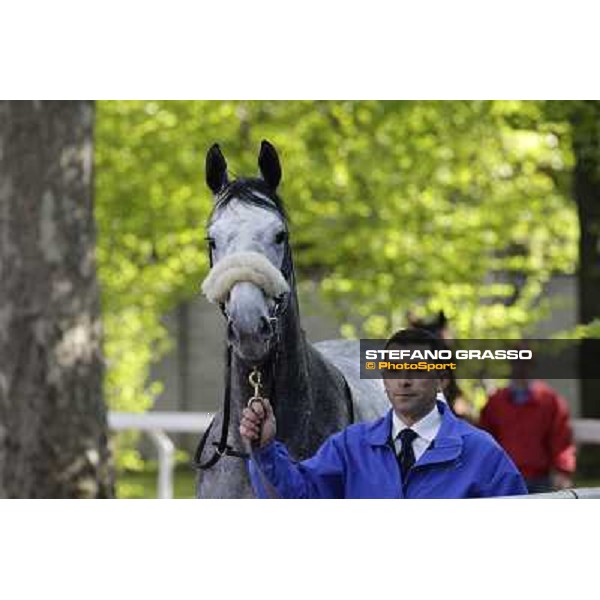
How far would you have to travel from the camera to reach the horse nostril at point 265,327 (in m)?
4.70

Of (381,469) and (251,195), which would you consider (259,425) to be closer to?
(381,469)

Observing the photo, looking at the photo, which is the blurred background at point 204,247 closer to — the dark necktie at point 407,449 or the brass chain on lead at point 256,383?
the brass chain on lead at point 256,383

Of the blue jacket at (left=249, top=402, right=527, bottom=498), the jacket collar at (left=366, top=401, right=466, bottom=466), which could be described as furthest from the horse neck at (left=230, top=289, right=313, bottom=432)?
the jacket collar at (left=366, top=401, right=466, bottom=466)

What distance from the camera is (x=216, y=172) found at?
16.4 ft

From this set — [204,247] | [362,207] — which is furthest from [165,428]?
[362,207]

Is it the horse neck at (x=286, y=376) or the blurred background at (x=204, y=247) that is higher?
the blurred background at (x=204, y=247)

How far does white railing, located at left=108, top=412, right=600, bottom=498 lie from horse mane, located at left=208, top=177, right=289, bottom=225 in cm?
85

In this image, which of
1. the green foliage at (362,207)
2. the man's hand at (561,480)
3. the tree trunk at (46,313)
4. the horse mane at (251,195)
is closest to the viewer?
the horse mane at (251,195)

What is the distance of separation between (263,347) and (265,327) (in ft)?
0.26

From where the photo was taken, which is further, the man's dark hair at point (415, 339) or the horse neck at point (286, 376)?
the man's dark hair at point (415, 339)

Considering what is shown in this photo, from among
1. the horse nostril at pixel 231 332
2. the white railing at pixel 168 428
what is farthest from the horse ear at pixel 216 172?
the white railing at pixel 168 428

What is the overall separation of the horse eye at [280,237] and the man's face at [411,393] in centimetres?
69

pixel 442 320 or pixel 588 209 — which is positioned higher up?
pixel 588 209

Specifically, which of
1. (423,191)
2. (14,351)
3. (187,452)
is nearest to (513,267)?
(423,191)
